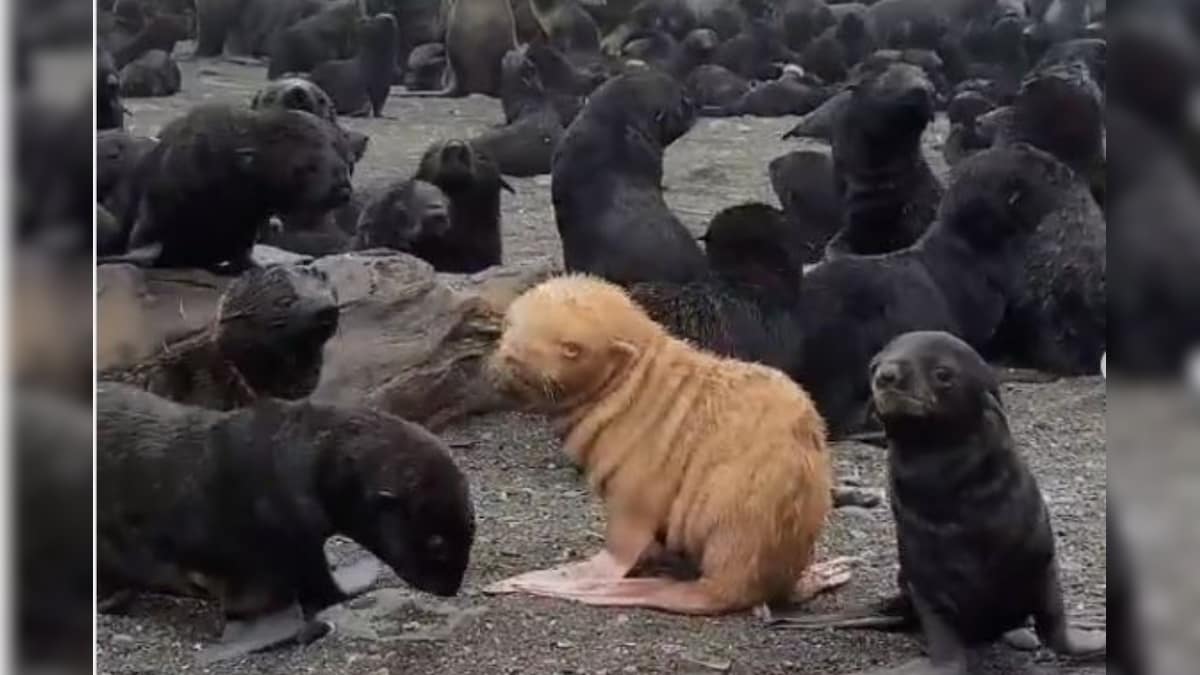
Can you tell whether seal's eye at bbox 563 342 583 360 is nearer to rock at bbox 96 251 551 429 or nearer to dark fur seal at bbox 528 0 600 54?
rock at bbox 96 251 551 429

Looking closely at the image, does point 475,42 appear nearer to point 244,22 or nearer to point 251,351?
point 244,22

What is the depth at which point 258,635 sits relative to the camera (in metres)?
1.80

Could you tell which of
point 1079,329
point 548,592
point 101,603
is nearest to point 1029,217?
point 1079,329

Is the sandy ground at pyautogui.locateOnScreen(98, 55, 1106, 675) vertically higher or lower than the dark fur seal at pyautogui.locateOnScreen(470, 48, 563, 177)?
lower

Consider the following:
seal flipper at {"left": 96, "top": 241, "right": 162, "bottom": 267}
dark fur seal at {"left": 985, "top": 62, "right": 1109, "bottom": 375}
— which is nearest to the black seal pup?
seal flipper at {"left": 96, "top": 241, "right": 162, "bottom": 267}

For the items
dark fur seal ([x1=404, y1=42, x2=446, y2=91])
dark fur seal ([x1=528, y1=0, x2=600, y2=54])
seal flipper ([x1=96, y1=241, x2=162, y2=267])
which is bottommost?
seal flipper ([x1=96, y1=241, x2=162, y2=267])

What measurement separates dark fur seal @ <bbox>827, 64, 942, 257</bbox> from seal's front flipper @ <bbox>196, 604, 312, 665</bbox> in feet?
2.08

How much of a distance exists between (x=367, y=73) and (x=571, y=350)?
345 mm

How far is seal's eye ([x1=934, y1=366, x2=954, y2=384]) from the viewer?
1.71 meters

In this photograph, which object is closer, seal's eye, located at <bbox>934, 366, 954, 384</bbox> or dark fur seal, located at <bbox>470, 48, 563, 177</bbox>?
seal's eye, located at <bbox>934, 366, 954, 384</bbox>

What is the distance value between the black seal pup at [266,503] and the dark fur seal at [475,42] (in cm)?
35

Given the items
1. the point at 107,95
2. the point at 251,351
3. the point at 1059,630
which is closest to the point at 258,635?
the point at 251,351

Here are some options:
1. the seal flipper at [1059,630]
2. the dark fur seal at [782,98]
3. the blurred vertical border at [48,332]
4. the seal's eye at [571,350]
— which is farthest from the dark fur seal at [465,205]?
the seal flipper at [1059,630]

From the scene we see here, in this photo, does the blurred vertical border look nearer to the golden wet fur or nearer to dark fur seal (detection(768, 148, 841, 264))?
the golden wet fur
